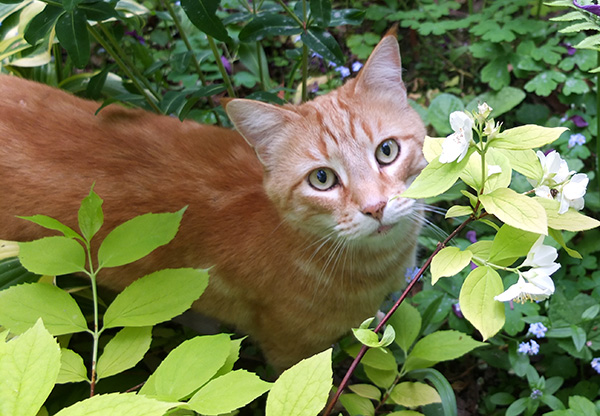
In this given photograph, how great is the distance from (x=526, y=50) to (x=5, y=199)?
8.48ft

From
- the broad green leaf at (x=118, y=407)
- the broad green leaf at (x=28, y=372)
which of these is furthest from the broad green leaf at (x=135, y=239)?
the broad green leaf at (x=118, y=407)

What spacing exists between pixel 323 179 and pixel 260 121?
0.28m

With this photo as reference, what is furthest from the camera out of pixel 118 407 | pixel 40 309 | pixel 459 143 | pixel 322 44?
pixel 322 44

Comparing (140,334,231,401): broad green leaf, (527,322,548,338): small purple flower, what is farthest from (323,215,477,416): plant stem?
(527,322,548,338): small purple flower

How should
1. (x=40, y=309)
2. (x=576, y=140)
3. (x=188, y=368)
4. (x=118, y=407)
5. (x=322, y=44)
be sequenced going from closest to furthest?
(x=118, y=407), (x=188, y=368), (x=40, y=309), (x=322, y=44), (x=576, y=140)

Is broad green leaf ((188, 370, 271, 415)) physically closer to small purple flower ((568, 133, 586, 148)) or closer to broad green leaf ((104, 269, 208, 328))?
broad green leaf ((104, 269, 208, 328))

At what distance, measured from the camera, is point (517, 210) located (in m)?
0.89

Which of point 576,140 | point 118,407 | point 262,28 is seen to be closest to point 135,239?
point 118,407

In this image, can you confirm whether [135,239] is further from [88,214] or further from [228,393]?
[228,393]

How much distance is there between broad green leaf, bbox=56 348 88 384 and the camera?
1.15m

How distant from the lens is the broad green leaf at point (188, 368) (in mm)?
996

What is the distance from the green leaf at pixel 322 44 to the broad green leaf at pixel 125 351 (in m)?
1.30

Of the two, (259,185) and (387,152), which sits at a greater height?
(387,152)

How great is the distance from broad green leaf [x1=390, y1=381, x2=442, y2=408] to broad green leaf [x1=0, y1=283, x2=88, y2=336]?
101 cm
